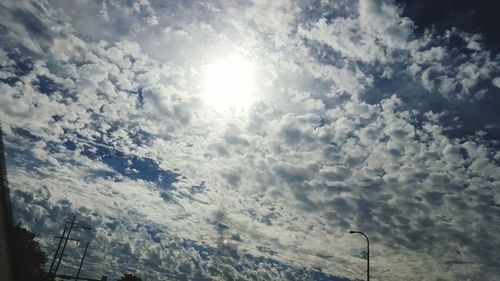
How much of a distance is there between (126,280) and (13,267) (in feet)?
291

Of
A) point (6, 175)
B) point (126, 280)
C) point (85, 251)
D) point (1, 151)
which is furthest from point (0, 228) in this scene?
point (126, 280)

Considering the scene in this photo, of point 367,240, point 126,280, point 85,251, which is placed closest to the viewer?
point 367,240

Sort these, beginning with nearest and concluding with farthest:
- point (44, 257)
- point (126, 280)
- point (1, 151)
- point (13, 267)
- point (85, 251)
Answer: point (1, 151), point (13, 267), point (85, 251), point (44, 257), point (126, 280)

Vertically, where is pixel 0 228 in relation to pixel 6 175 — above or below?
below

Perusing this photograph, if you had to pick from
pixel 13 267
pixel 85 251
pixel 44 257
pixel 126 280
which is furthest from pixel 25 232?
pixel 13 267

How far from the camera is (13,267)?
13141mm

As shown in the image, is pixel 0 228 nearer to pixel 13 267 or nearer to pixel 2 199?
pixel 2 199

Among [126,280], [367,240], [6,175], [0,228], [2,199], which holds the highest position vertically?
[367,240]

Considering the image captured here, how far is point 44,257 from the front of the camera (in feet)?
224

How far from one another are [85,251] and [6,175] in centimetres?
5535

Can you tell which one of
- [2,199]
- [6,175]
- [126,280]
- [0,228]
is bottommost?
[126,280]

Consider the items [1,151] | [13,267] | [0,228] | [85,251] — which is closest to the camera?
[1,151]

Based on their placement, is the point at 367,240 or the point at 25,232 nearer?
the point at 367,240

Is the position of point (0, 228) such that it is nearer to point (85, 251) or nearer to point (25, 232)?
point (85, 251)
